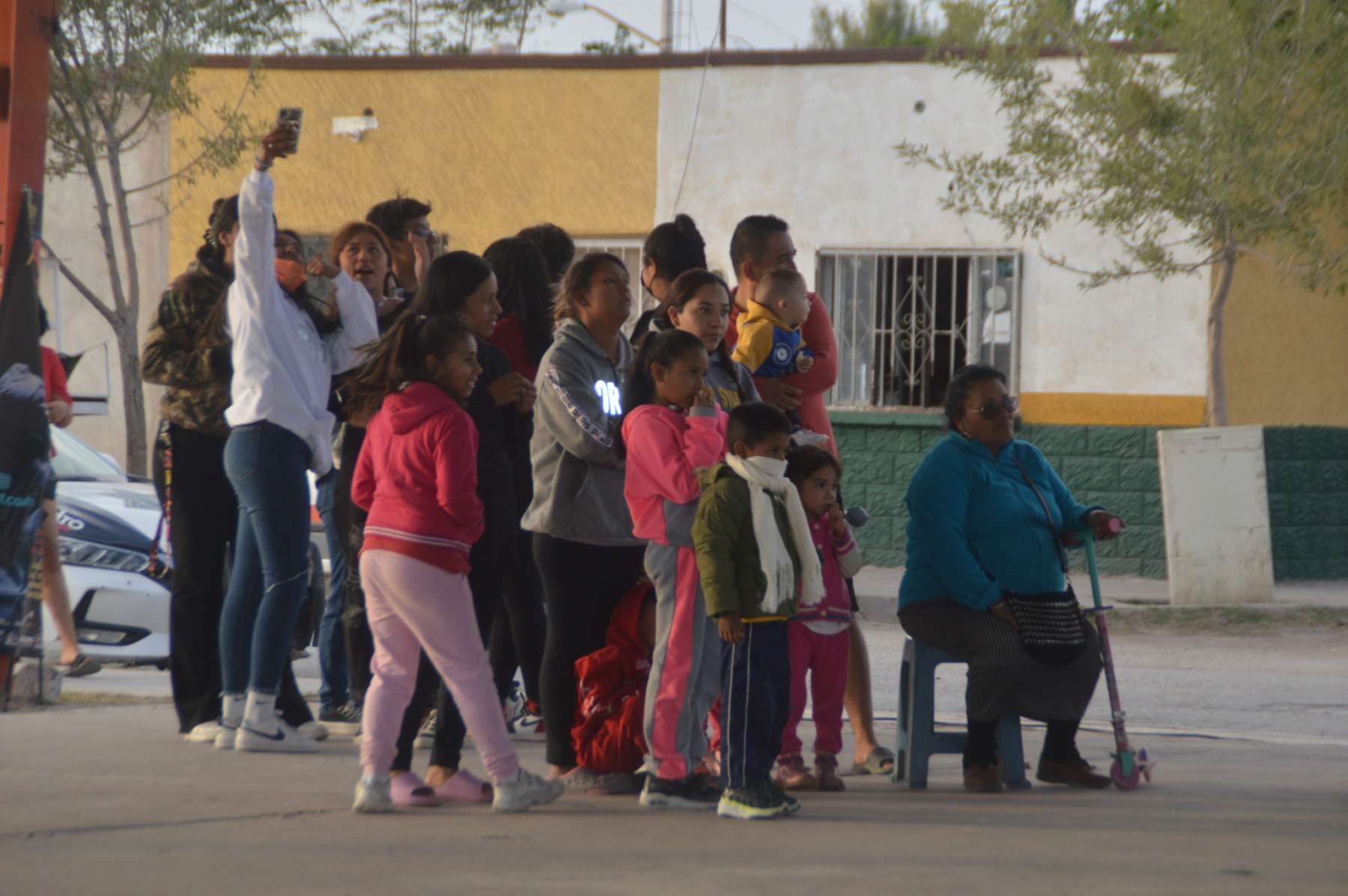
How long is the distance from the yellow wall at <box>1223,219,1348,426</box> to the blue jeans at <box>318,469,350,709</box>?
10161 mm

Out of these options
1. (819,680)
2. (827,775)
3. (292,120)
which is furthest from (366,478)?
(827,775)

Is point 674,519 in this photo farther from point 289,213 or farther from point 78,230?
point 78,230

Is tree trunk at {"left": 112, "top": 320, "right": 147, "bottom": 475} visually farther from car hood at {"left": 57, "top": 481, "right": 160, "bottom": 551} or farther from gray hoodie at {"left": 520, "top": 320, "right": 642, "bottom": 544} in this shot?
gray hoodie at {"left": 520, "top": 320, "right": 642, "bottom": 544}

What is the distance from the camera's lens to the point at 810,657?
6309 millimetres

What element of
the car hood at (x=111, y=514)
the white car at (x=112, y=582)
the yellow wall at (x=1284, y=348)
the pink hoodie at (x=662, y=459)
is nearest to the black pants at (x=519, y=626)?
the pink hoodie at (x=662, y=459)

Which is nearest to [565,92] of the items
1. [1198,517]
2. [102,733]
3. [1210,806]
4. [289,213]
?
[289,213]

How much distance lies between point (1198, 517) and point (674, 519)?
8.47 m

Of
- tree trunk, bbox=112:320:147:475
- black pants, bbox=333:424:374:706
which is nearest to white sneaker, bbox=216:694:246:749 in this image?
black pants, bbox=333:424:374:706

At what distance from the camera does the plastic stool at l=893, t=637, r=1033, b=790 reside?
6.23 m

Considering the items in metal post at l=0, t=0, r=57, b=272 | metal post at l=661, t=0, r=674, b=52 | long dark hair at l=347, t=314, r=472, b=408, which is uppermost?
metal post at l=661, t=0, r=674, b=52

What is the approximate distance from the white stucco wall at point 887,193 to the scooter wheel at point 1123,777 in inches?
397

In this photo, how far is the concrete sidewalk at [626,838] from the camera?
461 cm

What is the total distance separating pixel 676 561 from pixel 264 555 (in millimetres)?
1665

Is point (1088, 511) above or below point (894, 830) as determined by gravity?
above
